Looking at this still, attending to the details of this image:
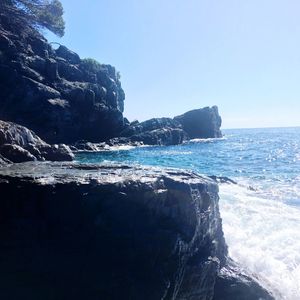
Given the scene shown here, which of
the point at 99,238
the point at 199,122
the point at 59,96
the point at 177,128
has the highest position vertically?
the point at 59,96

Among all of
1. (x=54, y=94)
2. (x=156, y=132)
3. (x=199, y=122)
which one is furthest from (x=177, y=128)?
(x=54, y=94)

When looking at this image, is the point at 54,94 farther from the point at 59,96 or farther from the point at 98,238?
the point at 98,238

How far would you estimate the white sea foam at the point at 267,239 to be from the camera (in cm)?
1117

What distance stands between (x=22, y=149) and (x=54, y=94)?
47.7 metres

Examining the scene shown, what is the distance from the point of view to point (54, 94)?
59.3m

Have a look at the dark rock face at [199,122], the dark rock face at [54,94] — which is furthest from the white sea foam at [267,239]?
the dark rock face at [199,122]

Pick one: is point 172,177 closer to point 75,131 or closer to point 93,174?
point 93,174

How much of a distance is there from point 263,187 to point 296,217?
32.1ft

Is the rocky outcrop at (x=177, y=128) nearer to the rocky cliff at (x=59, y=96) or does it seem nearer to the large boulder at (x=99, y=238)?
the rocky cliff at (x=59, y=96)

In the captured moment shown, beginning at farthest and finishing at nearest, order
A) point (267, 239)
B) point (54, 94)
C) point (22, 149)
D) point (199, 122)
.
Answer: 1. point (199, 122)
2. point (54, 94)
3. point (267, 239)
4. point (22, 149)

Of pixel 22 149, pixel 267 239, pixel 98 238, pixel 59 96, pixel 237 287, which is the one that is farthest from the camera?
pixel 59 96

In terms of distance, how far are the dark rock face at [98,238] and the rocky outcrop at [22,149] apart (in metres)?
5.42

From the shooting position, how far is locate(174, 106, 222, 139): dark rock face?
335 ft

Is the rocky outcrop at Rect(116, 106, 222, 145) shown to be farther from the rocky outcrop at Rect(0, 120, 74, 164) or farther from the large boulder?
the large boulder
